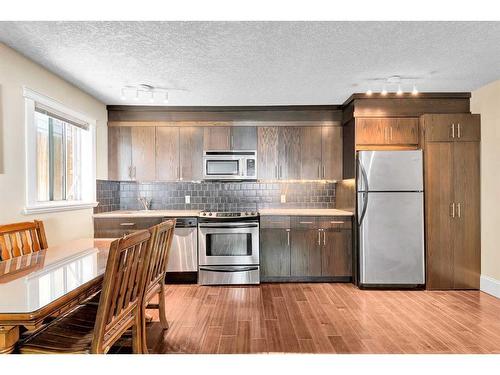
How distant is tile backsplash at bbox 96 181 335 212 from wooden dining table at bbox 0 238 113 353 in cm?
244

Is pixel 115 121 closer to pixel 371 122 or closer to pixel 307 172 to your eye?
pixel 307 172

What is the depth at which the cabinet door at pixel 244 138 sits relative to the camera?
447cm

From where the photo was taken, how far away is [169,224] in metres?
2.41

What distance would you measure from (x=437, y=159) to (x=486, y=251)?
1.13 meters

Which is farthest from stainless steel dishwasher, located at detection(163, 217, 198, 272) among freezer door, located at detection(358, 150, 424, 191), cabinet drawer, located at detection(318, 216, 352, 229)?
freezer door, located at detection(358, 150, 424, 191)

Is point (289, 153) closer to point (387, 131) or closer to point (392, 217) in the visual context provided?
point (387, 131)

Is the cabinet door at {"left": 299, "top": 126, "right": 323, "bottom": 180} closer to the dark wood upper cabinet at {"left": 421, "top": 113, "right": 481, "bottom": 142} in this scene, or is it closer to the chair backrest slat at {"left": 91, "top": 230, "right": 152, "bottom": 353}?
the dark wood upper cabinet at {"left": 421, "top": 113, "right": 481, "bottom": 142}

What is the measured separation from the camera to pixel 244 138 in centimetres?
447

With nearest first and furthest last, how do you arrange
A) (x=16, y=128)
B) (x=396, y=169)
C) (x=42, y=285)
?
(x=42, y=285) < (x=16, y=128) < (x=396, y=169)

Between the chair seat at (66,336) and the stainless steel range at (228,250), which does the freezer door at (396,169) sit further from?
the chair seat at (66,336)

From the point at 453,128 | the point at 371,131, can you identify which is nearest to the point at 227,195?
the point at 371,131

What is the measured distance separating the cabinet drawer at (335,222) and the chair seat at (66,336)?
2.80 metres

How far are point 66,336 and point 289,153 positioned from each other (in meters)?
3.34
